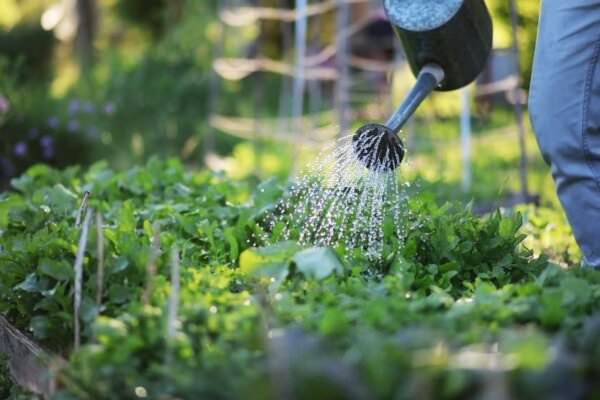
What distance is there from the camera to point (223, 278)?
2.32 meters

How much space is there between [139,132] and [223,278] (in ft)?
16.3

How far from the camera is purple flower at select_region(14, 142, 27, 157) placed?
19.3 ft

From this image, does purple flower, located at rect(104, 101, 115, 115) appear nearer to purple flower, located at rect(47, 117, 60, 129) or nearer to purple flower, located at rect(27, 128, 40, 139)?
purple flower, located at rect(47, 117, 60, 129)

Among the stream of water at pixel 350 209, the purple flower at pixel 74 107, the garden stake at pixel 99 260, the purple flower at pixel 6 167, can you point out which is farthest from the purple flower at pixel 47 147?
the garden stake at pixel 99 260

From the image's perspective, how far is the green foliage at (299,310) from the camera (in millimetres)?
1556

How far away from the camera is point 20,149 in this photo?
5.89m

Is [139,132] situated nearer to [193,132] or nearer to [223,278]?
[193,132]

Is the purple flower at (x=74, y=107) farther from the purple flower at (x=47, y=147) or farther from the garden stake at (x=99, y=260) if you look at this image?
the garden stake at (x=99, y=260)

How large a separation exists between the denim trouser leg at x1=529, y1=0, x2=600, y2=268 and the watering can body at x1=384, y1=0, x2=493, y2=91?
1.15 feet

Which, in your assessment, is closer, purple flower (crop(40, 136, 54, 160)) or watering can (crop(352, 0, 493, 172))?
watering can (crop(352, 0, 493, 172))

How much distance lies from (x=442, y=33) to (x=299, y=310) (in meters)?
1.27

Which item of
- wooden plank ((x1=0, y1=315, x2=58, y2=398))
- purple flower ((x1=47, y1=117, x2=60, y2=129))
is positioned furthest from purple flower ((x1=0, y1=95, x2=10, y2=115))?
wooden plank ((x1=0, y1=315, x2=58, y2=398))

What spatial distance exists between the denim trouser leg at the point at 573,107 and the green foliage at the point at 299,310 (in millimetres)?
205

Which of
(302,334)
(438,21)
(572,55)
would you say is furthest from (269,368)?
(438,21)
